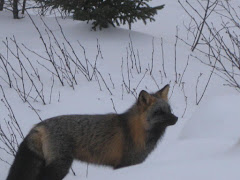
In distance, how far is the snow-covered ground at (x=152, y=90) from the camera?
10.1 ft

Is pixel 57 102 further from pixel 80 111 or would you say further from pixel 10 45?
pixel 10 45

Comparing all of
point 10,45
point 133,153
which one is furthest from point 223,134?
point 10,45

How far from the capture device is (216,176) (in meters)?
2.68

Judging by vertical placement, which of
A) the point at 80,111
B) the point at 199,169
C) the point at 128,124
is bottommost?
the point at 80,111

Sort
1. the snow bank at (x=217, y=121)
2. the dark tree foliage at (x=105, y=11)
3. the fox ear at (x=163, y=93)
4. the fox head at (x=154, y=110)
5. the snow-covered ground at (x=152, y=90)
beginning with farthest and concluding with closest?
the dark tree foliage at (x=105, y=11) < the fox ear at (x=163, y=93) < the fox head at (x=154, y=110) < the snow bank at (x=217, y=121) < the snow-covered ground at (x=152, y=90)

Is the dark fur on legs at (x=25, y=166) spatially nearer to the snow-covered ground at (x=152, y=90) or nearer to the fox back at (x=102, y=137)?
the fox back at (x=102, y=137)

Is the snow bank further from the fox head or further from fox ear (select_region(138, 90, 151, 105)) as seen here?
fox ear (select_region(138, 90, 151, 105))

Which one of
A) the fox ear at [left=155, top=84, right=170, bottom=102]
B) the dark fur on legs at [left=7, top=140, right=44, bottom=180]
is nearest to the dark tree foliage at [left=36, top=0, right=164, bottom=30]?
the fox ear at [left=155, top=84, right=170, bottom=102]

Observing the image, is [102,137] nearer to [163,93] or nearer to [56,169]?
[56,169]

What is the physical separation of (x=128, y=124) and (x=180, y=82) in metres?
3.25

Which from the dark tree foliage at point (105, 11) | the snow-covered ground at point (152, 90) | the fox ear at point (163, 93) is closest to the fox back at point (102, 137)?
the fox ear at point (163, 93)

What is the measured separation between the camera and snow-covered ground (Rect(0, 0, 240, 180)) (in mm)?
3078

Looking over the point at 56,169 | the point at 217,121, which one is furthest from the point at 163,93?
the point at 56,169

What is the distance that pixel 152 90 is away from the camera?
8117mm
